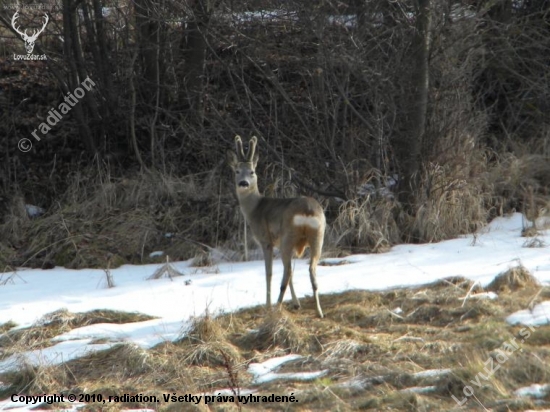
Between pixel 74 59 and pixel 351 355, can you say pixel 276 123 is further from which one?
pixel 351 355

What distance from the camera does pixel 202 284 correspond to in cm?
937

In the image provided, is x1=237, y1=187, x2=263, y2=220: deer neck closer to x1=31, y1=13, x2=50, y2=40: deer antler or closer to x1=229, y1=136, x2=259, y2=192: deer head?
x1=229, y1=136, x2=259, y2=192: deer head

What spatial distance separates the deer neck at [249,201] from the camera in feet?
29.4

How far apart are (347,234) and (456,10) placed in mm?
3421

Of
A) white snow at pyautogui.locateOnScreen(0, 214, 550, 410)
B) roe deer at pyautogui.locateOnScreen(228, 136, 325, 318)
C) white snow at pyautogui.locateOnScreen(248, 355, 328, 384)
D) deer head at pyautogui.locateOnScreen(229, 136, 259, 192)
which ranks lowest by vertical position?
white snow at pyautogui.locateOnScreen(248, 355, 328, 384)

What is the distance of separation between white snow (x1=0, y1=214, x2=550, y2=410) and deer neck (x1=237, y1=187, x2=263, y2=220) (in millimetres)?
773

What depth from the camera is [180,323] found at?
25.8 feet

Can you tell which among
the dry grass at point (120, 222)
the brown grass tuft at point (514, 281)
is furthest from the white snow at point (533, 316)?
the dry grass at point (120, 222)

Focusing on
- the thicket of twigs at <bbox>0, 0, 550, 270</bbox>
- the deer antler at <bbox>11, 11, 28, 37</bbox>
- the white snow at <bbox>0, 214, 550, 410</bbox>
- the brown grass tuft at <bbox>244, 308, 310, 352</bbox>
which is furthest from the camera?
the deer antler at <bbox>11, 11, 28, 37</bbox>

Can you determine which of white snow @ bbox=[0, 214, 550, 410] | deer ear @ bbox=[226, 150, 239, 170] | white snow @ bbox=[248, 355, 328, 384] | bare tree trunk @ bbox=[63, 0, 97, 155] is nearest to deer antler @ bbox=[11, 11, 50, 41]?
bare tree trunk @ bbox=[63, 0, 97, 155]

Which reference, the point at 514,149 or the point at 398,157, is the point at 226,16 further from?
the point at 514,149

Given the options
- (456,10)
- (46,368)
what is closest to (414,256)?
(456,10)

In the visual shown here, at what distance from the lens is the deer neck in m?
8.95

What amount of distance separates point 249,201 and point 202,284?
1.05 meters
